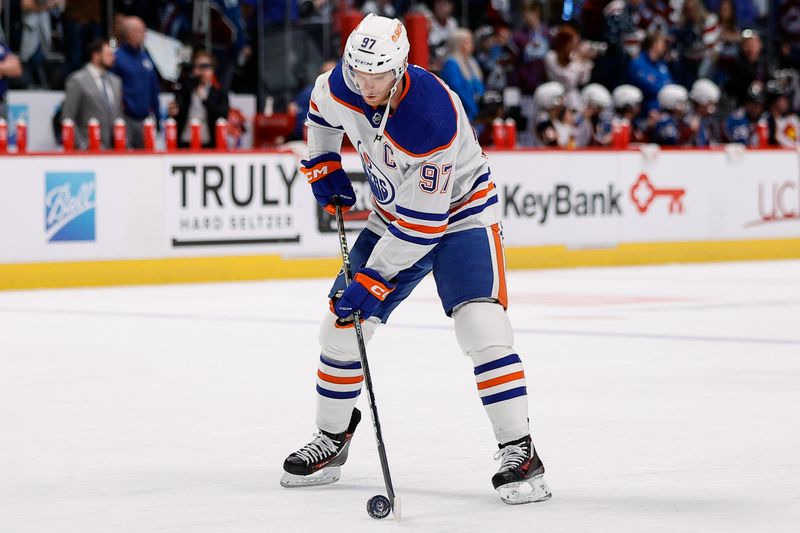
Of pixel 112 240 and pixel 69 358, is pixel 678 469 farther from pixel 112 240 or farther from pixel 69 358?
pixel 112 240

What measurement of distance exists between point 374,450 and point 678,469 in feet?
3.47

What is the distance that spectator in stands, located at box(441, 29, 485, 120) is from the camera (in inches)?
554

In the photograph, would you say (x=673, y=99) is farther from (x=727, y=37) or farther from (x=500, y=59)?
(x=727, y=37)

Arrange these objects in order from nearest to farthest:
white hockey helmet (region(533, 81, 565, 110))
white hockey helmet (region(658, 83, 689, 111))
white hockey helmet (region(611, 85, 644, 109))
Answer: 1. white hockey helmet (region(533, 81, 565, 110))
2. white hockey helmet (region(611, 85, 644, 109))
3. white hockey helmet (region(658, 83, 689, 111))

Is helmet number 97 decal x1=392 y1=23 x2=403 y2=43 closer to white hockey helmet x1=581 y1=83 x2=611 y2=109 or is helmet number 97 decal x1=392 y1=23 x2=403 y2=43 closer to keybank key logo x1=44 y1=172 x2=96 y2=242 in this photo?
keybank key logo x1=44 y1=172 x2=96 y2=242

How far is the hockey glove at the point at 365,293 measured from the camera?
15.3 feet

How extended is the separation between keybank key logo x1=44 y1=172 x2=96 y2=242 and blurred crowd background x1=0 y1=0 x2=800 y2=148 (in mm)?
1039

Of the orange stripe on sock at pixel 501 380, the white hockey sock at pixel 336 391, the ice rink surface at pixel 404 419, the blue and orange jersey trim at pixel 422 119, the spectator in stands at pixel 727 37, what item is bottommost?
the ice rink surface at pixel 404 419

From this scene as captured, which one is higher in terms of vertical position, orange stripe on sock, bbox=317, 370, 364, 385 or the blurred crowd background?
the blurred crowd background

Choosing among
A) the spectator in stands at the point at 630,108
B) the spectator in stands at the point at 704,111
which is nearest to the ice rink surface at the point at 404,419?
the spectator in stands at the point at 630,108

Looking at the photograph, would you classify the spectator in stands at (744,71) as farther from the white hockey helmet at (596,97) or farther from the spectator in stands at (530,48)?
the white hockey helmet at (596,97)

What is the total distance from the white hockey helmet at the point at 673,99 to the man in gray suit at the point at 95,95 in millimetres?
6396

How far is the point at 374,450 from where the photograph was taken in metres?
5.52

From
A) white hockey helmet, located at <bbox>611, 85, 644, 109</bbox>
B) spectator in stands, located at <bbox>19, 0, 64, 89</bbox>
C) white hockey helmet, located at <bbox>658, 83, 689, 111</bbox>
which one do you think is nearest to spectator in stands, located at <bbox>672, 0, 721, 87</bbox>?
white hockey helmet, located at <bbox>658, 83, 689, 111</bbox>
